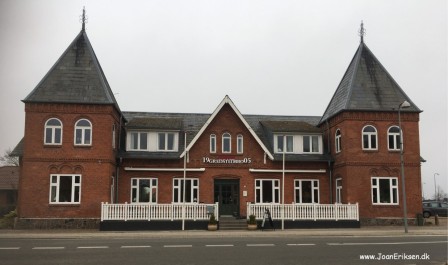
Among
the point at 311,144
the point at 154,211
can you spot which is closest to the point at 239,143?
the point at 311,144

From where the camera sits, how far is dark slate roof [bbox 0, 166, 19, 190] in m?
54.7

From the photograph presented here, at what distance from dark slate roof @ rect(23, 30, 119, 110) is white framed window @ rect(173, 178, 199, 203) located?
665cm

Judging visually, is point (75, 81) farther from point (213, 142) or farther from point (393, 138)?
point (393, 138)

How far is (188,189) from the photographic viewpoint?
31562 mm

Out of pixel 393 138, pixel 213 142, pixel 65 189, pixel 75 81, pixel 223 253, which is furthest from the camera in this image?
pixel 213 142

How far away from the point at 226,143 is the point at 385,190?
34.4 ft

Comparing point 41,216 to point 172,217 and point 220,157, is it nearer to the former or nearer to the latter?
point 172,217

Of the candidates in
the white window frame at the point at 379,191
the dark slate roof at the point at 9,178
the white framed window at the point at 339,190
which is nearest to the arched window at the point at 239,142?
the white framed window at the point at 339,190

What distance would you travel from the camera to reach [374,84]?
1257 inches

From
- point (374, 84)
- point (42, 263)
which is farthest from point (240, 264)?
point (374, 84)

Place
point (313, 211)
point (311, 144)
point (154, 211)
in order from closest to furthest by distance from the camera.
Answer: point (154, 211)
point (313, 211)
point (311, 144)

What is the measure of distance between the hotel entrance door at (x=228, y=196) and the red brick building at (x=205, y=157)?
0.07m

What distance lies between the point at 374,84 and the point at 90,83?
18.1 m

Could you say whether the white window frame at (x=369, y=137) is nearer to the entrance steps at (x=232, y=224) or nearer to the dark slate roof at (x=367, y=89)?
the dark slate roof at (x=367, y=89)
